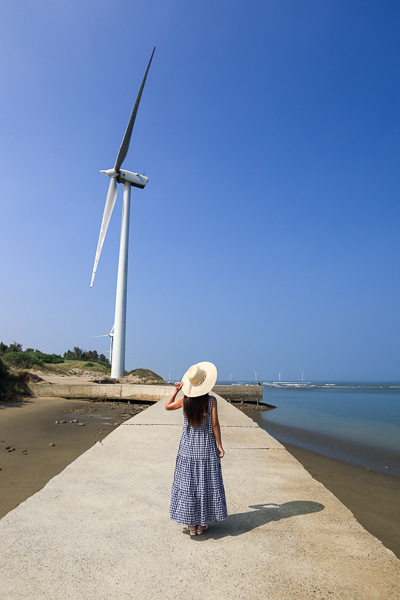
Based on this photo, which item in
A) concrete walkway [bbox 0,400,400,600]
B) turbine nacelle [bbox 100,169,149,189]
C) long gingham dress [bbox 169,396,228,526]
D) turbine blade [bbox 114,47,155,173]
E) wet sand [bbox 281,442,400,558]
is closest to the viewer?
concrete walkway [bbox 0,400,400,600]

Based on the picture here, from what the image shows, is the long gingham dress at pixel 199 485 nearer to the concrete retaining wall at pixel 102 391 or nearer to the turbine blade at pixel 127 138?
the concrete retaining wall at pixel 102 391

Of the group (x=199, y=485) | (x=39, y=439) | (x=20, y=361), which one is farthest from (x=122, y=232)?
(x=199, y=485)

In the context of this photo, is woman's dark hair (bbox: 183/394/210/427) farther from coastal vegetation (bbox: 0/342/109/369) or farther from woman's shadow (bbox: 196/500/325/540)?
coastal vegetation (bbox: 0/342/109/369)

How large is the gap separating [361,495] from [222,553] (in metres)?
5.76

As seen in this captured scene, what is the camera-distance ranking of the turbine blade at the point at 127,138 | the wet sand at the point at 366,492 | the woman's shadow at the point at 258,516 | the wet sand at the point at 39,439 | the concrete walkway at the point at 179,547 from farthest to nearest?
the turbine blade at the point at 127,138 < the wet sand at the point at 39,439 < the wet sand at the point at 366,492 < the woman's shadow at the point at 258,516 < the concrete walkway at the point at 179,547

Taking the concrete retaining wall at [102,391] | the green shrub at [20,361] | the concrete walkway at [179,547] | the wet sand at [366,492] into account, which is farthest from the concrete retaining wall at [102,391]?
the concrete walkway at [179,547]

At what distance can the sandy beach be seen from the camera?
590 cm

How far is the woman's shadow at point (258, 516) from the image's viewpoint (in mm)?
3678

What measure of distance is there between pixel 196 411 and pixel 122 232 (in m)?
29.1

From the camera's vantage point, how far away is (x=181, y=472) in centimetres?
363

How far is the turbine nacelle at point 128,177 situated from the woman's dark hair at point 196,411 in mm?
34230

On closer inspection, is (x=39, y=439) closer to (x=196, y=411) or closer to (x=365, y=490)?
(x=196, y=411)

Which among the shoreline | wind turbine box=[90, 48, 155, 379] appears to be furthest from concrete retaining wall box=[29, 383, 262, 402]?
the shoreline

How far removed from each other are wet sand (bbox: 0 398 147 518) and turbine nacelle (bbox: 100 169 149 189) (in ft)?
77.4
